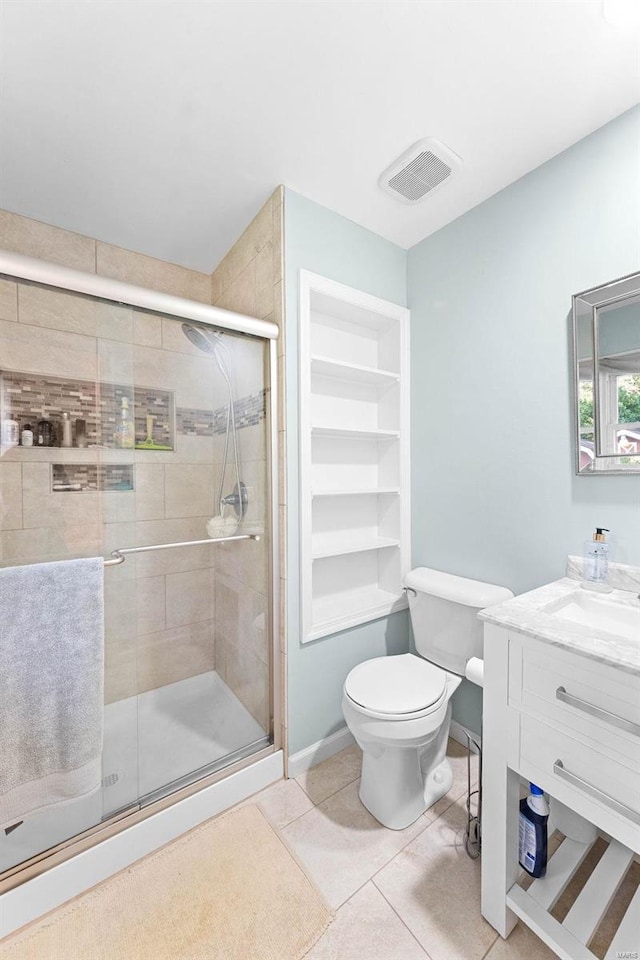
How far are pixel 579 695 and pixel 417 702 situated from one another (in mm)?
574

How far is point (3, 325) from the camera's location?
3.71 ft

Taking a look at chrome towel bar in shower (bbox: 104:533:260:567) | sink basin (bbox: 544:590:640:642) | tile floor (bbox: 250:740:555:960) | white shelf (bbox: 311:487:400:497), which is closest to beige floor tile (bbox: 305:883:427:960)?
tile floor (bbox: 250:740:555:960)

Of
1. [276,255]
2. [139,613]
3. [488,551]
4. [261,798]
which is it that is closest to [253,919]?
[261,798]

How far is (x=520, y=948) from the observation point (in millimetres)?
993

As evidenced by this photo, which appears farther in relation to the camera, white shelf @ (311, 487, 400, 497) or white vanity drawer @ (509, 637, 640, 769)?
white shelf @ (311, 487, 400, 497)

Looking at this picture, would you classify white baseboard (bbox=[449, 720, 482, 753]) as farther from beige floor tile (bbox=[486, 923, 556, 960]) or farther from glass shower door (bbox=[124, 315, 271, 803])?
glass shower door (bbox=[124, 315, 271, 803])

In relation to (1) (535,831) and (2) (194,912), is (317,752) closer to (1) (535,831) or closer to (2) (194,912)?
(2) (194,912)

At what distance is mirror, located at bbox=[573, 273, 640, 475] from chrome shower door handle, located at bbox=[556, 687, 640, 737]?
74cm

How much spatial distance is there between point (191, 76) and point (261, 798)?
2418 mm

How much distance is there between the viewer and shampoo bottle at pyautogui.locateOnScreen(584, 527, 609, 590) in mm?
1221

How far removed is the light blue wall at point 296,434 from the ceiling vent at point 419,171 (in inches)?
10.7

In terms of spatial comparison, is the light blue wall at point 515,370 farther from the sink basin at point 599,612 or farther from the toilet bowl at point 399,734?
the toilet bowl at point 399,734

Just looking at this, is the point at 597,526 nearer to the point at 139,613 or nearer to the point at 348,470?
the point at 348,470

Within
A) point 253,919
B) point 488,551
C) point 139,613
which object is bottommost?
point 253,919
